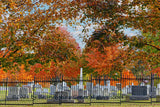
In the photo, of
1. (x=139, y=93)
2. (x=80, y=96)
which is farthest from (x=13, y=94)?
(x=139, y=93)

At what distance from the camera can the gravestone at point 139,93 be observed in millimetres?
23231

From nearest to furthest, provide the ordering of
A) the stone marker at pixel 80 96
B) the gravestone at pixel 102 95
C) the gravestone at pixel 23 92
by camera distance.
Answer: the stone marker at pixel 80 96 < the gravestone at pixel 23 92 < the gravestone at pixel 102 95

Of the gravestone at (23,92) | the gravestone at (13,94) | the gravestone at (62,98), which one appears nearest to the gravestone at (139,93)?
the gravestone at (62,98)

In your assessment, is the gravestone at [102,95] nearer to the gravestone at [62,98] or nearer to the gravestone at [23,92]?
the gravestone at [62,98]

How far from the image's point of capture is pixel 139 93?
23.6m

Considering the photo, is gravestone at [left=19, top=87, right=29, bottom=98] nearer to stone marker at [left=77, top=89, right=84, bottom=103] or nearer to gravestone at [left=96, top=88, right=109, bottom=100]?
stone marker at [left=77, top=89, right=84, bottom=103]

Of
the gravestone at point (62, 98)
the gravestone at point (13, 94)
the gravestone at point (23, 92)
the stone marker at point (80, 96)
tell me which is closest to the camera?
the gravestone at point (62, 98)

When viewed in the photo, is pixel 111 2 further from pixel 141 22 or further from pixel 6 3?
pixel 6 3

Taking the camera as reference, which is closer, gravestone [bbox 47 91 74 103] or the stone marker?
gravestone [bbox 47 91 74 103]

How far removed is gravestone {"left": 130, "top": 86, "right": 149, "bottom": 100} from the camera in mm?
23231

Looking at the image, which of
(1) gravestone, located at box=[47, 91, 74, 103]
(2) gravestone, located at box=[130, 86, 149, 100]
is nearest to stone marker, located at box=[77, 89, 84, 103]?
(1) gravestone, located at box=[47, 91, 74, 103]

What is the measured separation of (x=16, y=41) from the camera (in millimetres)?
13688

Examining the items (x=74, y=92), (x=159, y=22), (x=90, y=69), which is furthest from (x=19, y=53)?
(x=90, y=69)

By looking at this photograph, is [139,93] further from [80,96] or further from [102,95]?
[80,96]
